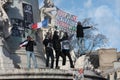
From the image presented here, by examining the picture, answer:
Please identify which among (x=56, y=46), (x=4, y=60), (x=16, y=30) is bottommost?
(x=4, y=60)

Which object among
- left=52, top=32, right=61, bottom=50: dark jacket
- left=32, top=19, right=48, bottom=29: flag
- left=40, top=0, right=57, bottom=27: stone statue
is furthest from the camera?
left=40, top=0, right=57, bottom=27: stone statue

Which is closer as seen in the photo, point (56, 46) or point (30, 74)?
point (30, 74)

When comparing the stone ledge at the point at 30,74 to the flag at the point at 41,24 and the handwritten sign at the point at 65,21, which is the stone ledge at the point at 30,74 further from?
the handwritten sign at the point at 65,21

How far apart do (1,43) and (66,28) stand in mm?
4594

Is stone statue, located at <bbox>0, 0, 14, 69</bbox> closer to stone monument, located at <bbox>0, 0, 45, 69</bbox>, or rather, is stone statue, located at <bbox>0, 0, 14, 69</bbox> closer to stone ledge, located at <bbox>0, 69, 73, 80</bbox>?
stone monument, located at <bbox>0, 0, 45, 69</bbox>

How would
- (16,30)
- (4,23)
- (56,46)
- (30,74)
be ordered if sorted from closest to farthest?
(30,74) → (56,46) → (4,23) → (16,30)

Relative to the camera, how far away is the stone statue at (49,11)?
89.8 feet

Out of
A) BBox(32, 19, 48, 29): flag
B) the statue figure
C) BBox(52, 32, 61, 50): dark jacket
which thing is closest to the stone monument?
the statue figure

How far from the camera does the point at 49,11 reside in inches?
1094

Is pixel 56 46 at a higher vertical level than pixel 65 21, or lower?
lower

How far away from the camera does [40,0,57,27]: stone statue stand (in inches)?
1077

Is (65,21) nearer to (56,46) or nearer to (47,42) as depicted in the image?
(47,42)

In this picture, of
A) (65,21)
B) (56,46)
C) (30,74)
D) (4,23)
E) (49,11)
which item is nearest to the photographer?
(30,74)

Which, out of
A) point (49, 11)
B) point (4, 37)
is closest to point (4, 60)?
point (4, 37)
